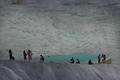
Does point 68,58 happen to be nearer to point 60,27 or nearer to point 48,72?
point 60,27

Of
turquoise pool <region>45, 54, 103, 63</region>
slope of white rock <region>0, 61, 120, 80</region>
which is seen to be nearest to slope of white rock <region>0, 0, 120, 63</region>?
turquoise pool <region>45, 54, 103, 63</region>

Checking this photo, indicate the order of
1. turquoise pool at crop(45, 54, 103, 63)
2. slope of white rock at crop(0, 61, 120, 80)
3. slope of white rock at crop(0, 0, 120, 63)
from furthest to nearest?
turquoise pool at crop(45, 54, 103, 63) → slope of white rock at crop(0, 0, 120, 63) → slope of white rock at crop(0, 61, 120, 80)

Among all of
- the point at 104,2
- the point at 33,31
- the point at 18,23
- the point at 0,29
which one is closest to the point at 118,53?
the point at 104,2

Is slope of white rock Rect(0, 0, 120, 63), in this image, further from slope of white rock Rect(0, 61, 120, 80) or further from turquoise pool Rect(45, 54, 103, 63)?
slope of white rock Rect(0, 61, 120, 80)

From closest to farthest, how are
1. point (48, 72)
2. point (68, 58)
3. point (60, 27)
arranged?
point (48, 72), point (60, 27), point (68, 58)

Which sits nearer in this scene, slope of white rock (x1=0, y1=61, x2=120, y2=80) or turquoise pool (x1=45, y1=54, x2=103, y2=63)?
slope of white rock (x1=0, y1=61, x2=120, y2=80)

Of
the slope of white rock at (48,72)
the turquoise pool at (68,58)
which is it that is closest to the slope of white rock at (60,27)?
the turquoise pool at (68,58)

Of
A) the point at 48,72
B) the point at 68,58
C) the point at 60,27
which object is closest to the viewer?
the point at 48,72

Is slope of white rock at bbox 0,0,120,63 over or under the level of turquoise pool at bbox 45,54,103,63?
over

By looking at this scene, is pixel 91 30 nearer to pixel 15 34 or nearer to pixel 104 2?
pixel 104 2

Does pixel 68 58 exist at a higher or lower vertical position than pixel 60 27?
lower

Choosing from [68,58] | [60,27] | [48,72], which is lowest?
[48,72]

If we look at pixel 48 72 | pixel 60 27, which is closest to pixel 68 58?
pixel 60 27
